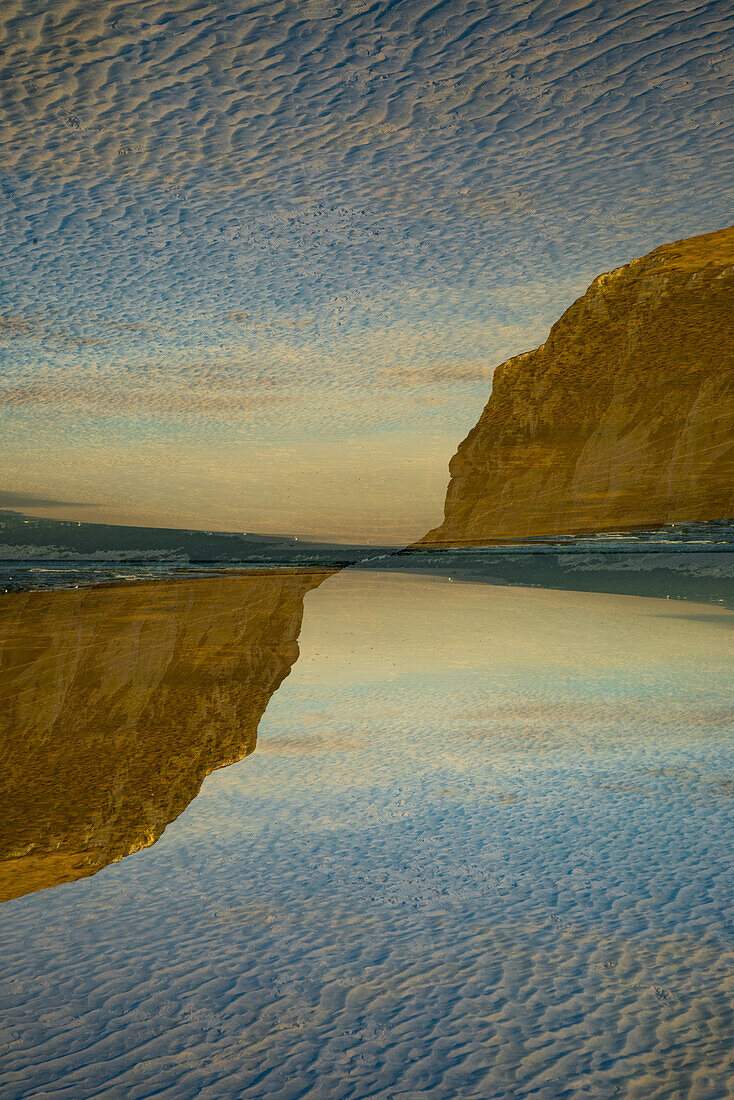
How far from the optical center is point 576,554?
18172mm

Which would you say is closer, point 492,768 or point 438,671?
point 492,768

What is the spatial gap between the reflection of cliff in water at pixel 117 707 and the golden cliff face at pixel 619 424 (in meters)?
7.64

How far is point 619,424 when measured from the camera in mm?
36031

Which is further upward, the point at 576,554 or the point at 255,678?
the point at 576,554

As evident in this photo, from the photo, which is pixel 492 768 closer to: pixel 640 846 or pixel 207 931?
pixel 640 846

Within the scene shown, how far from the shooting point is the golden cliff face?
23.5m

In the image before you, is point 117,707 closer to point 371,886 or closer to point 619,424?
point 371,886

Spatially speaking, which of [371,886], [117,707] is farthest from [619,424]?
[371,886]

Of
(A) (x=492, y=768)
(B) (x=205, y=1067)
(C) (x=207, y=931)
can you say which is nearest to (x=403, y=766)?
(A) (x=492, y=768)

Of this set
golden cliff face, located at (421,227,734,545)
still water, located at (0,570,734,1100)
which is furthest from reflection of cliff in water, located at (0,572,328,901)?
golden cliff face, located at (421,227,734,545)

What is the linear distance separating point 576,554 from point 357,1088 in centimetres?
1642

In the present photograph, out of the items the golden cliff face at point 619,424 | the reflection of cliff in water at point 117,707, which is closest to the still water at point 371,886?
the reflection of cliff in water at point 117,707

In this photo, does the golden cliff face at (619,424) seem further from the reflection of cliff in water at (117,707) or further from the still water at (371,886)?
the still water at (371,886)

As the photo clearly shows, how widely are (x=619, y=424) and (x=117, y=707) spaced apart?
31770mm
